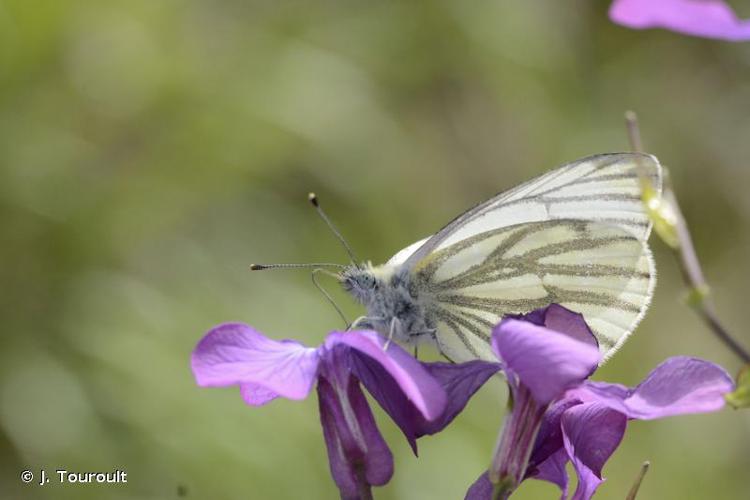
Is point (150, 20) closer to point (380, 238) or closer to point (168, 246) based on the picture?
point (168, 246)

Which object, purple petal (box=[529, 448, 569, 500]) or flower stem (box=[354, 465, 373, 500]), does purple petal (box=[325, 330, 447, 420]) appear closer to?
flower stem (box=[354, 465, 373, 500])

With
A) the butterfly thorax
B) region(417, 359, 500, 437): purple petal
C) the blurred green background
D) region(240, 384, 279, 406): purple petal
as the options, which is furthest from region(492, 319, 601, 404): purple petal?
the blurred green background

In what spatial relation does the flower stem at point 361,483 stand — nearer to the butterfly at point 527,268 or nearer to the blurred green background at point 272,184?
the butterfly at point 527,268

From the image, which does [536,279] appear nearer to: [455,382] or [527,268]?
[527,268]

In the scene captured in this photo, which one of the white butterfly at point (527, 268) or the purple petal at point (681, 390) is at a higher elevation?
the white butterfly at point (527, 268)

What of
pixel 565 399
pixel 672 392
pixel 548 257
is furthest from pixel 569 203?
pixel 672 392

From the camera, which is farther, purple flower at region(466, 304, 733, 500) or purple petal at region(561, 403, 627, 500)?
purple petal at region(561, 403, 627, 500)

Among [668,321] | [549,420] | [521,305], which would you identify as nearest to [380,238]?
[668,321]

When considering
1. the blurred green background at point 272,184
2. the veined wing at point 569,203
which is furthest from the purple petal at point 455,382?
the blurred green background at point 272,184
